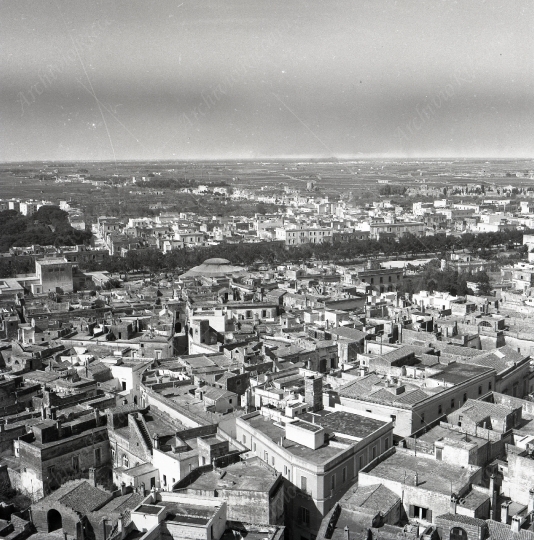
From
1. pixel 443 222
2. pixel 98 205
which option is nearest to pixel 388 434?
pixel 443 222

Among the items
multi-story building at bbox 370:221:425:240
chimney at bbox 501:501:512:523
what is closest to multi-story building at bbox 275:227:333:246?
multi-story building at bbox 370:221:425:240

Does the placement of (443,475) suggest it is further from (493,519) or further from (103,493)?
(103,493)

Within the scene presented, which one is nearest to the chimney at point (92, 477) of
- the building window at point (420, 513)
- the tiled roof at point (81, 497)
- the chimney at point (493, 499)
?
the tiled roof at point (81, 497)

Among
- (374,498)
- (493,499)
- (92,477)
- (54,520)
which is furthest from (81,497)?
(493,499)

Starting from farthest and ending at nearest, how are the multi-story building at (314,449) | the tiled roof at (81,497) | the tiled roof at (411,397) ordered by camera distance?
1. the tiled roof at (411,397)
2. the tiled roof at (81,497)
3. the multi-story building at (314,449)

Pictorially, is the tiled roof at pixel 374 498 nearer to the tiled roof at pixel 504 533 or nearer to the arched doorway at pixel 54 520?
the tiled roof at pixel 504 533

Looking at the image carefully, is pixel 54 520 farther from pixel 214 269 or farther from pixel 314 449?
pixel 214 269
